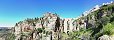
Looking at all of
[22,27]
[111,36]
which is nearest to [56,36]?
[22,27]

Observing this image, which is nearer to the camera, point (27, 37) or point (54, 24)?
point (54, 24)

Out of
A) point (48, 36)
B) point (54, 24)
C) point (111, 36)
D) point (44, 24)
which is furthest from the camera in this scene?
point (44, 24)

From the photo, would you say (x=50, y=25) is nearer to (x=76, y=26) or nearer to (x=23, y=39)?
(x=23, y=39)

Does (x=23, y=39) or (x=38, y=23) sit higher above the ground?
(x=38, y=23)

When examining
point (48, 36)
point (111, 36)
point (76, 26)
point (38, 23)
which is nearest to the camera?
point (111, 36)

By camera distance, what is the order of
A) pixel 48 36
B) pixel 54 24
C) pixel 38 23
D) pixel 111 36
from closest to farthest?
1. pixel 111 36
2. pixel 48 36
3. pixel 54 24
4. pixel 38 23

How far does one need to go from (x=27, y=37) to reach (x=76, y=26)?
31377 millimetres

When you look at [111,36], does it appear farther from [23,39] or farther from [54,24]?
[23,39]

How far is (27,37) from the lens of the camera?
134 metres

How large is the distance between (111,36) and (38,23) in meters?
100

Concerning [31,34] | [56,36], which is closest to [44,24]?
[31,34]

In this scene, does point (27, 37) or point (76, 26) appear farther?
point (76, 26)

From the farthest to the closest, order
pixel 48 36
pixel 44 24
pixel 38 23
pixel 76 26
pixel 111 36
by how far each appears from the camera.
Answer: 1. pixel 76 26
2. pixel 38 23
3. pixel 44 24
4. pixel 48 36
5. pixel 111 36

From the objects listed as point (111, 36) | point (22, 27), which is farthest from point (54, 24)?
point (111, 36)
